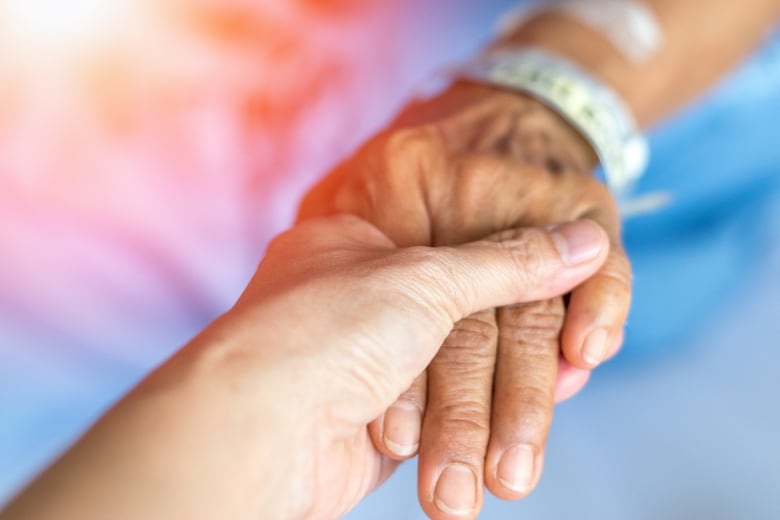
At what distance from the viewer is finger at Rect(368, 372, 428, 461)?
0.76m

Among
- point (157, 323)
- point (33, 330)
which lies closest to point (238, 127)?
point (157, 323)

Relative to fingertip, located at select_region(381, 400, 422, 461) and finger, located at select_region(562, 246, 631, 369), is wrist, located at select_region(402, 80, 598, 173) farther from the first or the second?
fingertip, located at select_region(381, 400, 422, 461)

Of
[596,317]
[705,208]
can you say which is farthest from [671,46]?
[596,317]

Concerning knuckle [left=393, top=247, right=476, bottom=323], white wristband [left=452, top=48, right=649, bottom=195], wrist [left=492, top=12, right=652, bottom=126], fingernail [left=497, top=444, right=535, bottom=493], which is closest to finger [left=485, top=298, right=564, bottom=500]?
fingernail [left=497, top=444, right=535, bottom=493]

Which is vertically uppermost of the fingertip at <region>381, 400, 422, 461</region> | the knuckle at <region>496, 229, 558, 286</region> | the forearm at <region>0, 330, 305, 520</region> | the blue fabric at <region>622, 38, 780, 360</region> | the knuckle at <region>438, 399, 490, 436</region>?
the forearm at <region>0, 330, 305, 520</region>

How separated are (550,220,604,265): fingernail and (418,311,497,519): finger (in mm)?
104

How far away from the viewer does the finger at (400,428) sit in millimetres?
757

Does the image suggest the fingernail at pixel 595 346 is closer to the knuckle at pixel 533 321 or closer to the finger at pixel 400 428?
the knuckle at pixel 533 321

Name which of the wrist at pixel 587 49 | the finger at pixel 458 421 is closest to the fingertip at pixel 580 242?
the finger at pixel 458 421

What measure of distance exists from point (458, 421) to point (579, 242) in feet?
0.69

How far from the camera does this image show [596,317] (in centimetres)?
82

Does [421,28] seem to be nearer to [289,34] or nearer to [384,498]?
[289,34]

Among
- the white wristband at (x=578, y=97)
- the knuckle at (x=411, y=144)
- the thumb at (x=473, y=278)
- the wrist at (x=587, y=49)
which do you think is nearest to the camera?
the thumb at (x=473, y=278)

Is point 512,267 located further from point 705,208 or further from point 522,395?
point 705,208
